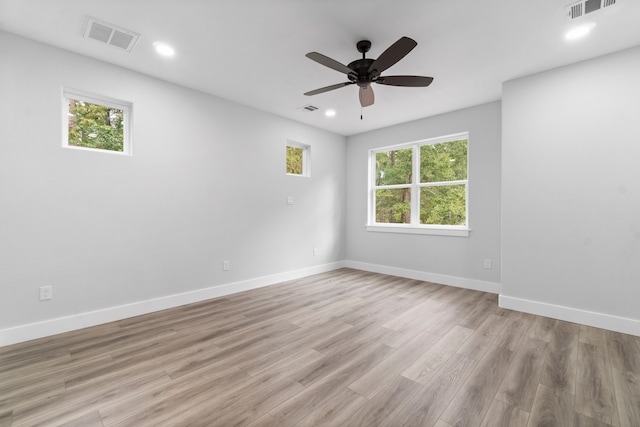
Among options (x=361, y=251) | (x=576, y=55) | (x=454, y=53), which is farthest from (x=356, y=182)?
(x=576, y=55)

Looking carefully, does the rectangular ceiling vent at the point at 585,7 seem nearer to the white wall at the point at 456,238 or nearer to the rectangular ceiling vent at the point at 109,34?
the white wall at the point at 456,238

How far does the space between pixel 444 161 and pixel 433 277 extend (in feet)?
6.35

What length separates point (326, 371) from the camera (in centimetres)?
206

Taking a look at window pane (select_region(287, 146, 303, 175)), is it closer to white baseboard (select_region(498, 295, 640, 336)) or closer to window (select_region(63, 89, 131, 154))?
window (select_region(63, 89, 131, 154))

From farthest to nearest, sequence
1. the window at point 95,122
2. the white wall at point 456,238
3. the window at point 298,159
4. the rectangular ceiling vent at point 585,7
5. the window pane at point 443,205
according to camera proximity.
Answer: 1. the window at point 298,159
2. the window pane at point 443,205
3. the white wall at point 456,238
4. the window at point 95,122
5. the rectangular ceiling vent at point 585,7

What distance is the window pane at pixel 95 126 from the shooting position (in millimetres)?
2875

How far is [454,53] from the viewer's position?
9.12 ft

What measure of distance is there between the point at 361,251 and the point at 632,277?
12.1 feet

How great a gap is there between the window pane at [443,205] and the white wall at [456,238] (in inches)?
7.7

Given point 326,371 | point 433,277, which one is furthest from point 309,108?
point 326,371

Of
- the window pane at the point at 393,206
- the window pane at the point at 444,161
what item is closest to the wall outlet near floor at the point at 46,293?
the window pane at the point at 393,206

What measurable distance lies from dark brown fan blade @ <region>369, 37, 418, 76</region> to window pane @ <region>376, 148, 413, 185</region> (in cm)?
283

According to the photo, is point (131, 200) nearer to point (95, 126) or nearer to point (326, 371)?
point (95, 126)

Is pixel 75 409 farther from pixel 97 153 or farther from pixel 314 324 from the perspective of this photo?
pixel 97 153
